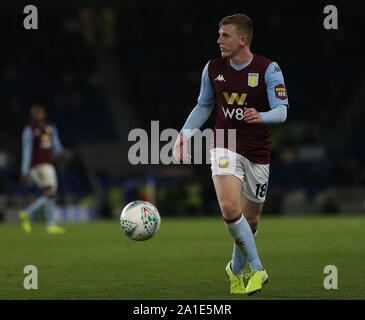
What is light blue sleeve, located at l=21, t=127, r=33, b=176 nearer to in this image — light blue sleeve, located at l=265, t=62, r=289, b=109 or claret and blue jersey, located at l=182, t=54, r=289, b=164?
claret and blue jersey, located at l=182, t=54, r=289, b=164

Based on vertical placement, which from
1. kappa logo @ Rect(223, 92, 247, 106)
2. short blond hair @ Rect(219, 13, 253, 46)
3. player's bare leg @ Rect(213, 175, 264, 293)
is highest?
short blond hair @ Rect(219, 13, 253, 46)

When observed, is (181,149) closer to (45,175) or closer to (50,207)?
(45,175)

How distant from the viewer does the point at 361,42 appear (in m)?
32.7

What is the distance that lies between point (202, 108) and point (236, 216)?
3.38 ft

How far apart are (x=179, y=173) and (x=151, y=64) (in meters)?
7.12

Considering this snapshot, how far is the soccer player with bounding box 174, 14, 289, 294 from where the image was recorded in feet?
21.2

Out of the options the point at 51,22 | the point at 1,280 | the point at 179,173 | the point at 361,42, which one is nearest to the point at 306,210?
the point at 179,173

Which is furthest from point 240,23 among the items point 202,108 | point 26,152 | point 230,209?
point 26,152

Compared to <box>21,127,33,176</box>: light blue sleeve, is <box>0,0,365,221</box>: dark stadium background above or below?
above

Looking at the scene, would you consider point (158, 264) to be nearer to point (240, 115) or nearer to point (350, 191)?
point (240, 115)

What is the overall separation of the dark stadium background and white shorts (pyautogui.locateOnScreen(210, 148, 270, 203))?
17313 mm

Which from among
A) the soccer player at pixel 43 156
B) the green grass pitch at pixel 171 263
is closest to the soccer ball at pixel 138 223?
the green grass pitch at pixel 171 263

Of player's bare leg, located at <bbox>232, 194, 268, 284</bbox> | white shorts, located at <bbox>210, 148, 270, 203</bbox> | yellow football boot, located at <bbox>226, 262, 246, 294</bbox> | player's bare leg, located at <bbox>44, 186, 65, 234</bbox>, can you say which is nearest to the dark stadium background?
player's bare leg, located at <bbox>44, 186, 65, 234</bbox>

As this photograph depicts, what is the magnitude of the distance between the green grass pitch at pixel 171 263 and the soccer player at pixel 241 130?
0.44 m
